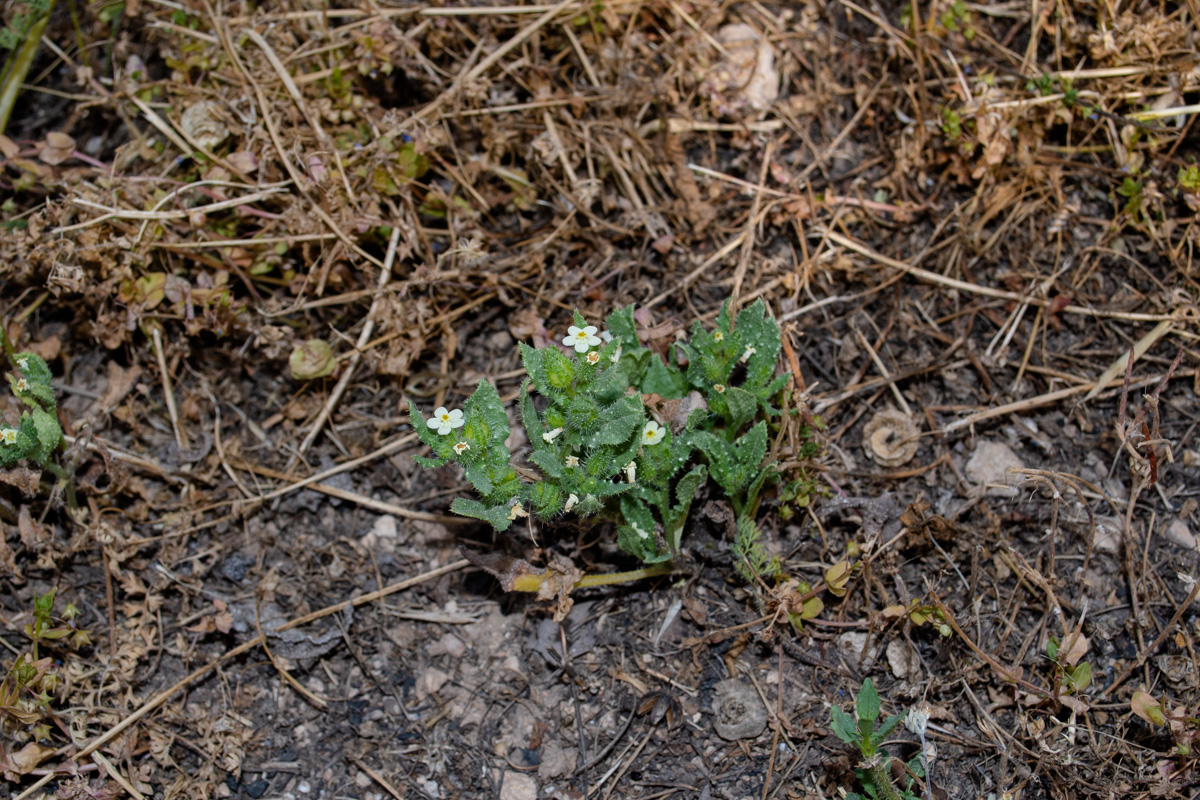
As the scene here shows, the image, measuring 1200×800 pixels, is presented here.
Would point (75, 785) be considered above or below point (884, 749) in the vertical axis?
above

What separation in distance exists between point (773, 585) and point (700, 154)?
1.76 metres

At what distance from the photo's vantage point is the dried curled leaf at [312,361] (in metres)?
2.97

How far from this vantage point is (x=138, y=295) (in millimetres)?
3037

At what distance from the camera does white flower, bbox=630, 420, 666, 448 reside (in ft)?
8.02

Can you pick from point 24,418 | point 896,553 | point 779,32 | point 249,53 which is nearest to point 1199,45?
point 779,32

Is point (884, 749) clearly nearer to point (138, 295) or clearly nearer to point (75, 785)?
point (75, 785)

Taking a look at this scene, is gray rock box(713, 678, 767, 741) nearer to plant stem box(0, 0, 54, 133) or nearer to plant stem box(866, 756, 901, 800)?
plant stem box(866, 756, 901, 800)

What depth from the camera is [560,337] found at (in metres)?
3.01

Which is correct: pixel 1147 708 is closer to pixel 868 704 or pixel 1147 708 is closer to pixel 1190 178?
pixel 868 704

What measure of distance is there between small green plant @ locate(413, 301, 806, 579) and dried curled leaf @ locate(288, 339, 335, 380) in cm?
77

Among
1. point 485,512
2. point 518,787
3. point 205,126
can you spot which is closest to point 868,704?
point 518,787

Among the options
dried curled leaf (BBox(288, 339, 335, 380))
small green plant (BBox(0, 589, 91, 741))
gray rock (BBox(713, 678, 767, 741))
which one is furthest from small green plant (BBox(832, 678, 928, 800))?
small green plant (BBox(0, 589, 91, 741))

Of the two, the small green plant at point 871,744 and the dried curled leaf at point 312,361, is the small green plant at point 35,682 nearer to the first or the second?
the dried curled leaf at point 312,361

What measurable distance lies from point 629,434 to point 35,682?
190 cm
